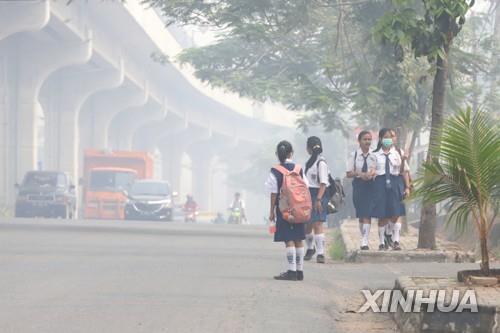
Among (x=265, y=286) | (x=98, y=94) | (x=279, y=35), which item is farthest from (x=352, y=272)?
(x=98, y=94)

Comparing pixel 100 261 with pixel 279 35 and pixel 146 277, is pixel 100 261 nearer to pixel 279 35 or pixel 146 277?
pixel 146 277

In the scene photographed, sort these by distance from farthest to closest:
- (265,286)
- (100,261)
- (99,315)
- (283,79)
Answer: (283,79) → (100,261) → (265,286) → (99,315)

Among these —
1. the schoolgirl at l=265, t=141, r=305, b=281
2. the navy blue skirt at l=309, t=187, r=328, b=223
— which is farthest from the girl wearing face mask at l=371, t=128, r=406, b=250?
the schoolgirl at l=265, t=141, r=305, b=281

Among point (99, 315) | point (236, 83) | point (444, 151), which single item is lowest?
point (99, 315)

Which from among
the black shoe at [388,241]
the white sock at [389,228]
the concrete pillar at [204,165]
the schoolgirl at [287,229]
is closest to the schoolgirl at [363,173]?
the white sock at [389,228]

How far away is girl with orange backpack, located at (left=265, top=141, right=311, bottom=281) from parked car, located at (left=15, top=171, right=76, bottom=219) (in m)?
29.3

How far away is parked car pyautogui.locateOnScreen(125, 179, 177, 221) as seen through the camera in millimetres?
43938

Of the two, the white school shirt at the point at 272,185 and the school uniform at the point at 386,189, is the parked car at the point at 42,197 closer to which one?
the school uniform at the point at 386,189

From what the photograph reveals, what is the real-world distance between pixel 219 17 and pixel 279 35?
3.55 metres

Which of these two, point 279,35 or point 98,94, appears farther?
point 98,94

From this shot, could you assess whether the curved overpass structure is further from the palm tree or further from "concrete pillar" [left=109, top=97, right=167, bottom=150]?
the palm tree

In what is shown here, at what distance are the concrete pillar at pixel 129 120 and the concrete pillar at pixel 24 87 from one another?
24.7 metres

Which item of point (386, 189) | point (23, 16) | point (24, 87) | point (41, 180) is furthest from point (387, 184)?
point (24, 87)

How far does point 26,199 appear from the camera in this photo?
42.2m
